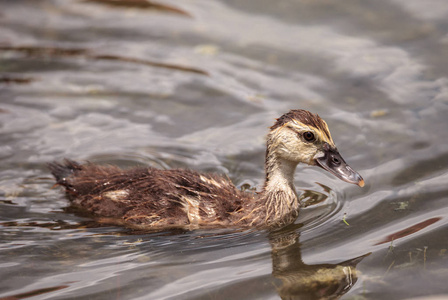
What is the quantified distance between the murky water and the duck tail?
31cm

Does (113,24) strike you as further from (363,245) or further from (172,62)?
(363,245)

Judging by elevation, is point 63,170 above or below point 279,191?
above

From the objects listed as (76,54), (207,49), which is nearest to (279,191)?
(207,49)

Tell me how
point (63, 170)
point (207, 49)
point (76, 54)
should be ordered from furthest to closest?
point (76, 54)
point (207, 49)
point (63, 170)

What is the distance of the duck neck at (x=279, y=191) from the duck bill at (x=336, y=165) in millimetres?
323

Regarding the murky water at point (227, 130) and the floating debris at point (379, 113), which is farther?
the floating debris at point (379, 113)

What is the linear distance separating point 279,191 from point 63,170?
8.17 ft

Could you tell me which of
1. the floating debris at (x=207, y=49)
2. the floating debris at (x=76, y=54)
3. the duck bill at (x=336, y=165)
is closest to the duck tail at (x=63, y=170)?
the duck bill at (x=336, y=165)

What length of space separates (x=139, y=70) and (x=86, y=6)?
2.79 meters

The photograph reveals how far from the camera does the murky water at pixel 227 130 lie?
581cm

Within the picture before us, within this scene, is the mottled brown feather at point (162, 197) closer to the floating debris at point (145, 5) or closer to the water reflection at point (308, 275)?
the water reflection at point (308, 275)

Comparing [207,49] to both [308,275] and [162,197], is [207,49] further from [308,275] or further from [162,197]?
[308,275]

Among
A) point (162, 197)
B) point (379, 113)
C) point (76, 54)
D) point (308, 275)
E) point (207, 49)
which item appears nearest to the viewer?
point (308, 275)

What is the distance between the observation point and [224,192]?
22.2ft
